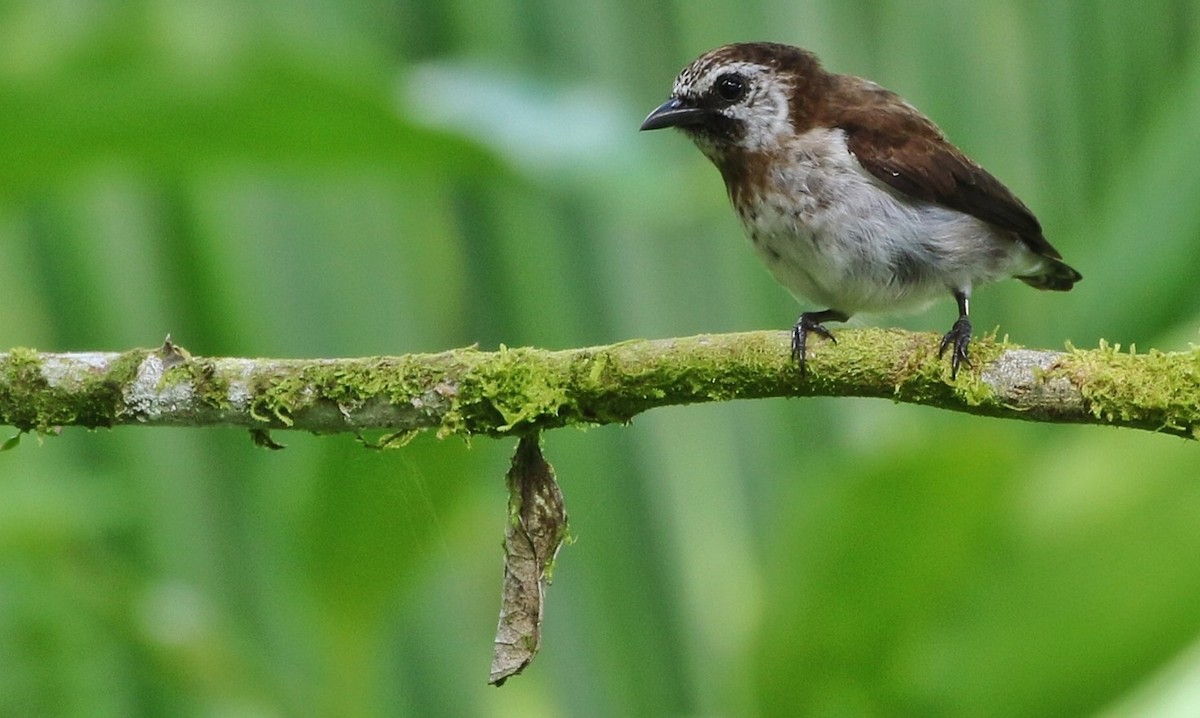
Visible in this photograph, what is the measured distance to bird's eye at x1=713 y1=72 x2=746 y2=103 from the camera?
3.70 m

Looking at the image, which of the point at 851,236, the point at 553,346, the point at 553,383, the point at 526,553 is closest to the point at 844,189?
the point at 851,236

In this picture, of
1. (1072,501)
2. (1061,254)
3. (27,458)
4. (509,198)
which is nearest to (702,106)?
(509,198)

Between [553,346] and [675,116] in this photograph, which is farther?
[553,346]

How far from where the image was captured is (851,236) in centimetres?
329

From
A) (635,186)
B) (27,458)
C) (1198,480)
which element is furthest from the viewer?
(27,458)

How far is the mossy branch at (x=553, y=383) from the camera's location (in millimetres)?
2408

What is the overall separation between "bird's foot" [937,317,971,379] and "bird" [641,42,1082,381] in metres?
0.70

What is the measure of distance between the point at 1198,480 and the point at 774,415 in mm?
1620

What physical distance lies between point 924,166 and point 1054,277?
0.74 metres

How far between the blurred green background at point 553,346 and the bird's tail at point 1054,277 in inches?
3.4

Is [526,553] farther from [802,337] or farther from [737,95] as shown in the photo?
[737,95]

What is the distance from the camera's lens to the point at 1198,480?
→ 2598mm

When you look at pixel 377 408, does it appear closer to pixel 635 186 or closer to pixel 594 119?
pixel 635 186

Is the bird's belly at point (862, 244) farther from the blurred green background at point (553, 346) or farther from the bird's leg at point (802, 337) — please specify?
the bird's leg at point (802, 337)
